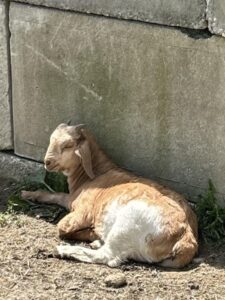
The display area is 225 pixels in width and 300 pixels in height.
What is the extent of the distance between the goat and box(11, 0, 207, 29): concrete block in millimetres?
893

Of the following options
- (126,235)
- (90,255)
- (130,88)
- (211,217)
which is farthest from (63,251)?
(130,88)

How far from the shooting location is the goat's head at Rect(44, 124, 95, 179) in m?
6.89

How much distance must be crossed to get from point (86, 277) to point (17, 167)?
74.6 inches

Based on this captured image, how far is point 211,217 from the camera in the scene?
6.68 meters

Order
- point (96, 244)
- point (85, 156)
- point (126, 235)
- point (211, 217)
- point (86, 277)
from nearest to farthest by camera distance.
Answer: point (86, 277)
point (126, 235)
point (96, 244)
point (211, 217)
point (85, 156)

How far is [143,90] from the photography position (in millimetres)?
6840

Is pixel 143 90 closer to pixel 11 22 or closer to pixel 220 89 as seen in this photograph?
pixel 220 89

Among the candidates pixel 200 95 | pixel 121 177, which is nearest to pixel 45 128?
pixel 121 177

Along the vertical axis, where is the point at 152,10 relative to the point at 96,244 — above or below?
above

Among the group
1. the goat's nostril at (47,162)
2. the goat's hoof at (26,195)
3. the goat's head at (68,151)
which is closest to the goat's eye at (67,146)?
the goat's head at (68,151)

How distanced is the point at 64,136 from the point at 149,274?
51.8 inches

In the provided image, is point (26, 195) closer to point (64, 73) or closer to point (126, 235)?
point (64, 73)

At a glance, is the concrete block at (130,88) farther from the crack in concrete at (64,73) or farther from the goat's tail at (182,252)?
the goat's tail at (182,252)

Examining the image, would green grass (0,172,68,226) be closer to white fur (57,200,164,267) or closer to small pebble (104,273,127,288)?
white fur (57,200,164,267)
